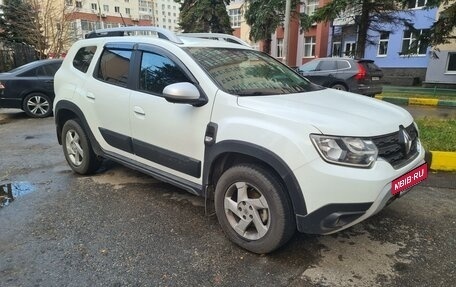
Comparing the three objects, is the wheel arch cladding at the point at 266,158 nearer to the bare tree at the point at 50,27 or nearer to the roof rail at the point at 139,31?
the roof rail at the point at 139,31

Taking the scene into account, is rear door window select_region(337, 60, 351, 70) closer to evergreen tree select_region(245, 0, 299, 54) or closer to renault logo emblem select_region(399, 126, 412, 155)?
renault logo emblem select_region(399, 126, 412, 155)

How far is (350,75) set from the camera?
1233cm

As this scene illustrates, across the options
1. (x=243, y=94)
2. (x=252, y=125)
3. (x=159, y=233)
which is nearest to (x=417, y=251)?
(x=252, y=125)

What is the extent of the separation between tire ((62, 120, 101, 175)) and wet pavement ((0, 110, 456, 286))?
0.36 meters

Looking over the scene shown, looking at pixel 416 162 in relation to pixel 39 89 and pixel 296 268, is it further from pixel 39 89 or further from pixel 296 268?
pixel 39 89

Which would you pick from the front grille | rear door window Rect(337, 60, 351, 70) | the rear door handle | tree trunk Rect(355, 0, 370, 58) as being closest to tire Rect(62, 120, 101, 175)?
the rear door handle

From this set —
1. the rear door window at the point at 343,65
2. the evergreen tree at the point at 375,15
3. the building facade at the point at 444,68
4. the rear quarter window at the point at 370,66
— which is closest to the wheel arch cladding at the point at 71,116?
the rear door window at the point at 343,65

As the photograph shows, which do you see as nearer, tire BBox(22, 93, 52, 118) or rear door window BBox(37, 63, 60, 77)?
tire BBox(22, 93, 52, 118)

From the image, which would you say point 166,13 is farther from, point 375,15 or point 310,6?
point 375,15

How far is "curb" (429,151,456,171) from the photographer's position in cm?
489

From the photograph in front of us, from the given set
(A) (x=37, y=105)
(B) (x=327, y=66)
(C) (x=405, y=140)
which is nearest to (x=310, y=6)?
(B) (x=327, y=66)

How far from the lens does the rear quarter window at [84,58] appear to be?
14.9 ft

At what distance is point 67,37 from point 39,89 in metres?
17.0

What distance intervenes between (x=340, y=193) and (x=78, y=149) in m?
3.57
